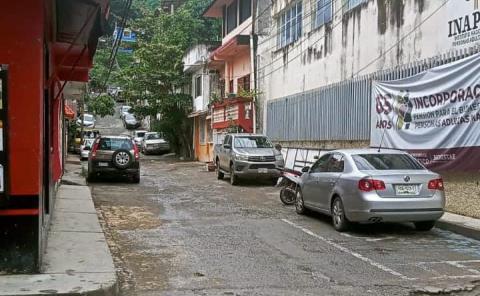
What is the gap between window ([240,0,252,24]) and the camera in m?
29.1

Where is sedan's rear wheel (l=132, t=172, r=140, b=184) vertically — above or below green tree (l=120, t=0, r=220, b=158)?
below

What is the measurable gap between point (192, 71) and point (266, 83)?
12343 millimetres

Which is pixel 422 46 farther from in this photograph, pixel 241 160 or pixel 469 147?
pixel 241 160

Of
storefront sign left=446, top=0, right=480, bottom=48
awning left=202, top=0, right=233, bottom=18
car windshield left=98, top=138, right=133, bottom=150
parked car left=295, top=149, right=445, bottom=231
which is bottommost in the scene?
parked car left=295, top=149, right=445, bottom=231

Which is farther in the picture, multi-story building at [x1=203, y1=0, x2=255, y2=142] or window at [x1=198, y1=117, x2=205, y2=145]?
window at [x1=198, y1=117, x2=205, y2=145]

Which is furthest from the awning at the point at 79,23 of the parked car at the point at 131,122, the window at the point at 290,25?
the parked car at the point at 131,122

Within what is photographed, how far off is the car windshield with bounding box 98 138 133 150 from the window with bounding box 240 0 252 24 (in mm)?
11068

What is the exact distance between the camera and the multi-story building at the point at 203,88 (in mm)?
34250

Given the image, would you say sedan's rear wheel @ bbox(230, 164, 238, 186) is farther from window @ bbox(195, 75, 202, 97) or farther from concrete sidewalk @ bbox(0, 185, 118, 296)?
window @ bbox(195, 75, 202, 97)

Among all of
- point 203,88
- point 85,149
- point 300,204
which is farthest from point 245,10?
point 300,204

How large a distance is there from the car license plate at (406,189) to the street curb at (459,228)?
1.10 meters

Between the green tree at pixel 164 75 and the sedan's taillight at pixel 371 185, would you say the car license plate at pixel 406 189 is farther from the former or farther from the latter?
the green tree at pixel 164 75

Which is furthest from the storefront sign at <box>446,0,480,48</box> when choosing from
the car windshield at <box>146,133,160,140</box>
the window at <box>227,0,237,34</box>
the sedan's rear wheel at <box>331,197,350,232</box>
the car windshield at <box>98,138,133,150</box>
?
the car windshield at <box>146,133,160,140</box>

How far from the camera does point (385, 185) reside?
9789 mm
